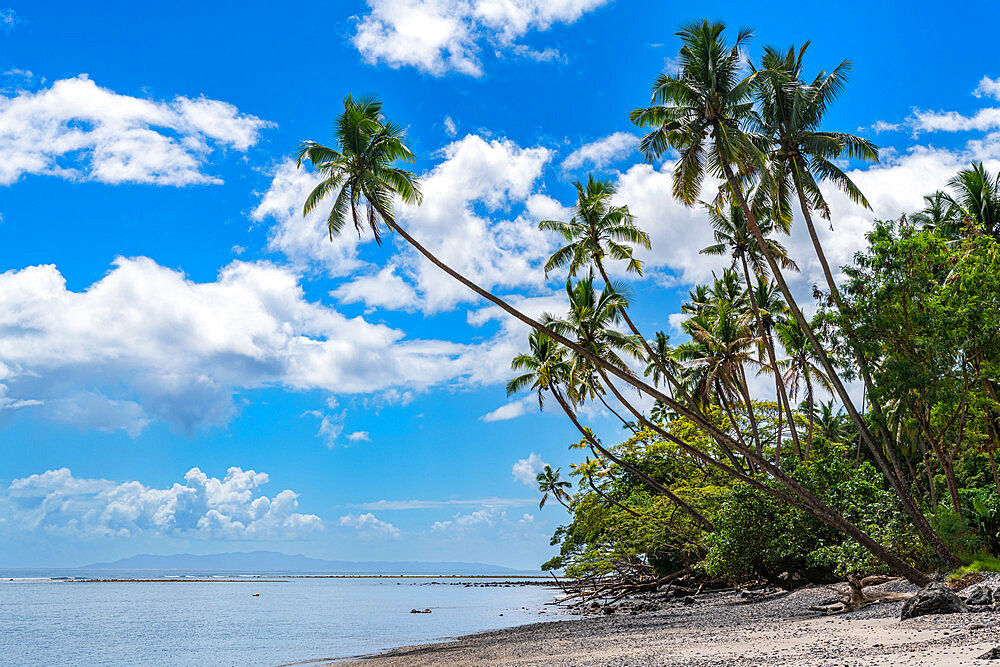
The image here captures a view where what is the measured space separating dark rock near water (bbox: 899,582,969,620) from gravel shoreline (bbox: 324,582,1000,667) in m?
0.17

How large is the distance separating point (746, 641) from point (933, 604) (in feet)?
9.74

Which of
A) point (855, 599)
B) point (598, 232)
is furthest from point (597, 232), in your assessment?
point (855, 599)

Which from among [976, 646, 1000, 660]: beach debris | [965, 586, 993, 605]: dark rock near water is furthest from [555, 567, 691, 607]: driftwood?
[976, 646, 1000, 660]: beach debris

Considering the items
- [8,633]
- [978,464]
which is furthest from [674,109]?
[8,633]

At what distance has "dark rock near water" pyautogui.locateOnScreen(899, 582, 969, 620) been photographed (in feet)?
37.4

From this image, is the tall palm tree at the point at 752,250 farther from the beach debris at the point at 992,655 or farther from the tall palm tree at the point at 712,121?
the beach debris at the point at 992,655

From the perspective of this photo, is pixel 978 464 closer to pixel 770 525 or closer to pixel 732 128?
pixel 770 525

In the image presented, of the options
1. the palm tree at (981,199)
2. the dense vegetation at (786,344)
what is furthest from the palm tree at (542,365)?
the palm tree at (981,199)

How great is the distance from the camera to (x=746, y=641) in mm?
12633

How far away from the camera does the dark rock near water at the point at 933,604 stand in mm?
11414

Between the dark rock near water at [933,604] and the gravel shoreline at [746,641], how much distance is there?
0.17m

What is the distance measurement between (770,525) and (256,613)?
3584cm

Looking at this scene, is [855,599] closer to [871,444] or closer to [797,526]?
[871,444]

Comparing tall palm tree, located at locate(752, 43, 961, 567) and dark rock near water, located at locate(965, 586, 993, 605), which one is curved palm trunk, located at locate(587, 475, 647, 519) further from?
dark rock near water, located at locate(965, 586, 993, 605)
